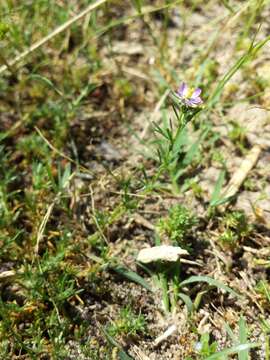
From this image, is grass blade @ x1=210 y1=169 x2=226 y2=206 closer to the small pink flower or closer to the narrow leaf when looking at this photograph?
the narrow leaf

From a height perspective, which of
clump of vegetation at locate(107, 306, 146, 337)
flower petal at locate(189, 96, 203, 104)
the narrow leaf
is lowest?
clump of vegetation at locate(107, 306, 146, 337)

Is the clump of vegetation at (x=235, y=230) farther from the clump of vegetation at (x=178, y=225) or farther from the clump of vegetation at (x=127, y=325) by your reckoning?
the clump of vegetation at (x=127, y=325)

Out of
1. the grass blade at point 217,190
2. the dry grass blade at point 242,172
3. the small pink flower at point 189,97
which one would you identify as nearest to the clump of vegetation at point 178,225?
the grass blade at point 217,190

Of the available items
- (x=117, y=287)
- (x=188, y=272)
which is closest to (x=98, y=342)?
(x=117, y=287)

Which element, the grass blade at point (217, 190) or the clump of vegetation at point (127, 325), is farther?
the grass blade at point (217, 190)

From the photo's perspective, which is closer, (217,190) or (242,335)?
(242,335)

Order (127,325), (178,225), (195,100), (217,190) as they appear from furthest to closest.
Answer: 1. (217,190)
2. (178,225)
3. (127,325)
4. (195,100)

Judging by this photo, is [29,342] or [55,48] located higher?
[55,48]

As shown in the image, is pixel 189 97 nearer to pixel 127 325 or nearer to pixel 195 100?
pixel 195 100

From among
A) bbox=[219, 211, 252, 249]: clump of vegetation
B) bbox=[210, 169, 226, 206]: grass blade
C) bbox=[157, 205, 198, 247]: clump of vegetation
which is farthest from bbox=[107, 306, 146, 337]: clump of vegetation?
bbox=[210, 169, 226, 206]: grass blade

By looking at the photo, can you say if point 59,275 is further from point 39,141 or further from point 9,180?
point 39,141

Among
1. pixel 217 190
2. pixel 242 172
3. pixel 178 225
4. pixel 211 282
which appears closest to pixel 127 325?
pixel 211 282
